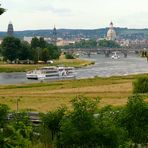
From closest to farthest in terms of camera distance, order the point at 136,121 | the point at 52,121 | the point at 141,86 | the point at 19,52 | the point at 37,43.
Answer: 1. the point at 136,121
2. the point at 52,121
3. the point at 141,86
4. the point at 19,52
5. the point at 37,43

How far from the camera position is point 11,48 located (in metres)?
138

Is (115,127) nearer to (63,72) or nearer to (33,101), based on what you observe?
(33,101)

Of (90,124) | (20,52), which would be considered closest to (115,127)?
(90,124)

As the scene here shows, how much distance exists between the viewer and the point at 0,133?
11547 mm

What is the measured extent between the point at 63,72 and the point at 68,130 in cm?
8872

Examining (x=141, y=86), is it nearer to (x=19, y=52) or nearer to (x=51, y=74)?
(x=51, y=74)

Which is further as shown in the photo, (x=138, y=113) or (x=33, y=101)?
(x=33, y=101)

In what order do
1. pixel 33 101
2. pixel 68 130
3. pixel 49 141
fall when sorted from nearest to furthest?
pixel 68 130, pixel 49 141, pixel 33 101

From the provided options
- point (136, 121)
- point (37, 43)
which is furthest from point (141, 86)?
point (37, 43)

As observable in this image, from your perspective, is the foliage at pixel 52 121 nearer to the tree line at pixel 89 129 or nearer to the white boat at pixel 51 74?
the tree line at pixel 89 129

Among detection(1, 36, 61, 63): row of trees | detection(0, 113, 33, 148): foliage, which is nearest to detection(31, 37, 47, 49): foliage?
detection(1, 36, 61, 63): row of trees

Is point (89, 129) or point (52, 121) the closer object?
point (89, 129)

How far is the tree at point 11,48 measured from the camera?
13825 centimetres

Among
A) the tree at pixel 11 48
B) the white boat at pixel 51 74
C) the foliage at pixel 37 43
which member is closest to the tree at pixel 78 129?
the white boat at pixel 51 74
